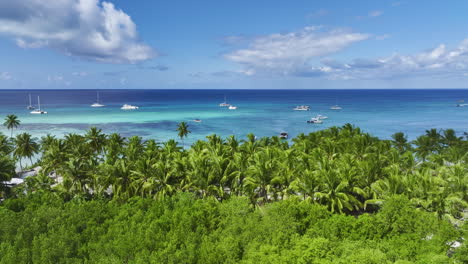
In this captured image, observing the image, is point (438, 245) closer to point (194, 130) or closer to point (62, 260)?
point (62, 260)

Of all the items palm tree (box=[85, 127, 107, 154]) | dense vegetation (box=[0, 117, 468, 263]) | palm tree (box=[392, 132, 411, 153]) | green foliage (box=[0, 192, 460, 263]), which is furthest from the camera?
palm tree (box=[85, 127, 107, 154])

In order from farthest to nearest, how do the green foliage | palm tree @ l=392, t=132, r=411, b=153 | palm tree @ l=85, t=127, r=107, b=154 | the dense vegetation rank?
palm tree @ l=85, t=127, r=107, b=154 < palm tree @ l=392, t=132, r=411, b=153 < the dense vegetation < the green foliage

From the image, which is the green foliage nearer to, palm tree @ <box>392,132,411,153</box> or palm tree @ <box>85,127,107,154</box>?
palm tree @ <box>85,127,107,154</box>

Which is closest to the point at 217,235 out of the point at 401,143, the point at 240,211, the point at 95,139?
the point at 240,211

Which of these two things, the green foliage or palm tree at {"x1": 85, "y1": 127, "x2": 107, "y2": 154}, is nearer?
the green foliage

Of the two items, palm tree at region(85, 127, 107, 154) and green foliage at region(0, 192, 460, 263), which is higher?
palm tree at region(85, 127, 107, 154)

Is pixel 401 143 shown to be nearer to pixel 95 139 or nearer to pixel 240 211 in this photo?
pixel 240 211

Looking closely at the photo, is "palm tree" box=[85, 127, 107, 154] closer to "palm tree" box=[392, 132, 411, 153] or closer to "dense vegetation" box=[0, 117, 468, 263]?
"dense vegetation" box=[0, 117, 468, 263]

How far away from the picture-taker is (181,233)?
27.9m

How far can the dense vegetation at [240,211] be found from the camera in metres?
25.0

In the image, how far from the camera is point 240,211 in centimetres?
3117

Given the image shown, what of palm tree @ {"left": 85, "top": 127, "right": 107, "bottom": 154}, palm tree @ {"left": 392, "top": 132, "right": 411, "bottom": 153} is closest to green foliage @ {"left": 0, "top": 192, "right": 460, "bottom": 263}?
palm tree @ {"left": 85, "top": 127, "right": 107, "bottom": 154}

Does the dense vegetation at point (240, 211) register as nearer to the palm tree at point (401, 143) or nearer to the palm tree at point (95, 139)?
the palm tree at point (401, 143)

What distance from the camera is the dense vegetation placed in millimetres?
24969
